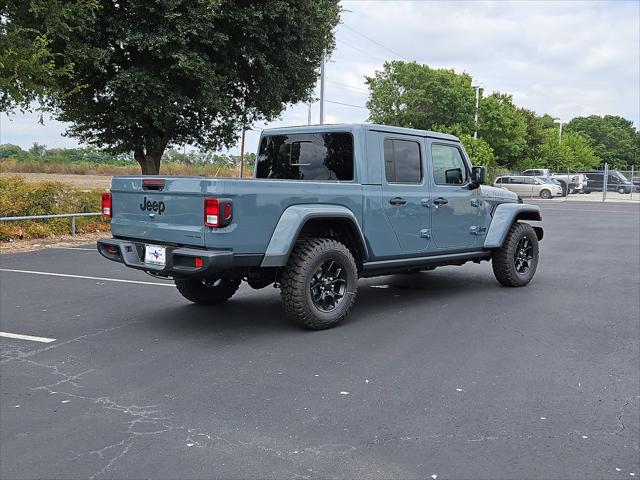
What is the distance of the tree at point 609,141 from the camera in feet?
340

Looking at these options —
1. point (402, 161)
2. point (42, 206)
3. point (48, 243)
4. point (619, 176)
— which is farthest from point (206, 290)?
point (619, 176)

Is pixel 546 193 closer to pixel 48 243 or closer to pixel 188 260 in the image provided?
pixel 48 243

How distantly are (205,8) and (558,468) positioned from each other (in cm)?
1529

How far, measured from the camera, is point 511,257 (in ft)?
26.1

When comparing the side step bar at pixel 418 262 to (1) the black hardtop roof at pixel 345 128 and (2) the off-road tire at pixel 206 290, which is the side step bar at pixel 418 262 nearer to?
(1) the black hardtop roof at pixel 345 128

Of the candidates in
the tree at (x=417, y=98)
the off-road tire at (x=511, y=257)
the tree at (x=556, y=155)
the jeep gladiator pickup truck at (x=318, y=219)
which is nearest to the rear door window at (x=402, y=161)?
the jeep gladiator pickup truck at (x=318, y=219)

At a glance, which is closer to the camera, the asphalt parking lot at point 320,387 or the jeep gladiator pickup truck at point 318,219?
the asphalt parking lot at point 320,387

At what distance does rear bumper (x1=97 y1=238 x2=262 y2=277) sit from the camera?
4961 mm

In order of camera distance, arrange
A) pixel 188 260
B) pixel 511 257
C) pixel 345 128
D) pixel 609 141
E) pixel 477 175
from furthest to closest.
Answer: pixel 609 141
pixel 511 257
pixel 477 175
pixel 345 128
pixel 188 260

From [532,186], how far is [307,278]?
121 ft

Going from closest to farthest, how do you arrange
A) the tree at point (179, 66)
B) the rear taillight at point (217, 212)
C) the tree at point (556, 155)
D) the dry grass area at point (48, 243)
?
the rear taillight at point (217, 212) → the dry grass area at point (48, 243) → the tree at point (179, 66) → the tree at point (556, 155)

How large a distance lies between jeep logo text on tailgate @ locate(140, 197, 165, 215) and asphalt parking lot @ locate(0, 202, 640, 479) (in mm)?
1161

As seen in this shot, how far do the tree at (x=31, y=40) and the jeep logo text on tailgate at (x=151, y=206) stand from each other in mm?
8522

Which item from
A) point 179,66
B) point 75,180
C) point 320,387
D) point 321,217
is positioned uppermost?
point 179,66
